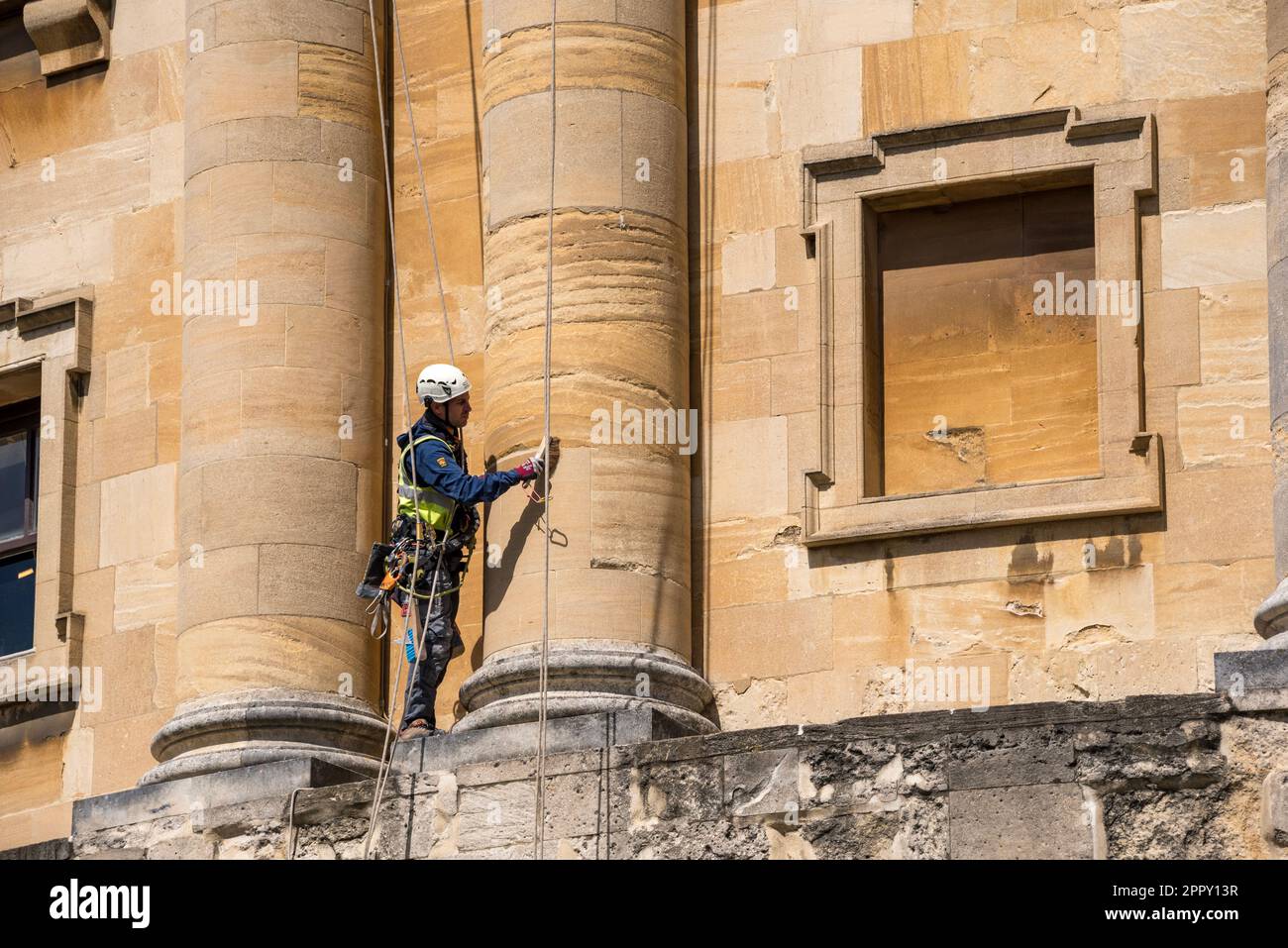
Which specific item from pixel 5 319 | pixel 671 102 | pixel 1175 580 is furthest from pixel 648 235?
pixel 5 319

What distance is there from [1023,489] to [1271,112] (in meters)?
2.62

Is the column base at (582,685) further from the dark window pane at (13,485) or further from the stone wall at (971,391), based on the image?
the dark window pane at (13,485)

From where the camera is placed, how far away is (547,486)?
64.9 ft

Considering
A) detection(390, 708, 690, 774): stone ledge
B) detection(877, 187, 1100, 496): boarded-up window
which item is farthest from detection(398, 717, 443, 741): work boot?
detection(877, 187, 1100, 496): boarded-up window

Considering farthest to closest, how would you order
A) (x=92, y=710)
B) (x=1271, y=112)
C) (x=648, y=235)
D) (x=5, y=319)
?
(x=5, y=319)
(x=92, y=710)
(x=648, y=235)
(x=1271, y=112)

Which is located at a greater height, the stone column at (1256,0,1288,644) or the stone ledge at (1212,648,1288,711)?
the stone column at (1256,0,1288,644)

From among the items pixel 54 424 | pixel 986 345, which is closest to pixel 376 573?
pixel 986 345

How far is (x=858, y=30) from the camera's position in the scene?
21234mm

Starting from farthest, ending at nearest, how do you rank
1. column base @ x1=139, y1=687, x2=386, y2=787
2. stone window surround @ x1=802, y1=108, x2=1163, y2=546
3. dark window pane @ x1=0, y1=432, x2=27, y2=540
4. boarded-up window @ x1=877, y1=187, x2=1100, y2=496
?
dark window pane @ x1=0, y1=432, x2=27, y2=540
boarded-up window @ x1=877, y1=187, x2=1100, y2=496
column base @ x1=139, y1=687, x2=386, y2=787
stone window surround @ x1=802, y1=108, x2=1163, y2=546

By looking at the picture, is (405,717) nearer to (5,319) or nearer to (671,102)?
(671,102)

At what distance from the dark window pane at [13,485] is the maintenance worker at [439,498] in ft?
15.5

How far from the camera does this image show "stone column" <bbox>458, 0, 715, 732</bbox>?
1958cm

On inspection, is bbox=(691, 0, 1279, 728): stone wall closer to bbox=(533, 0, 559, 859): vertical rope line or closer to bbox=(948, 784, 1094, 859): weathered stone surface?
bbox=(533, 0, 559, 859): vertical rope line

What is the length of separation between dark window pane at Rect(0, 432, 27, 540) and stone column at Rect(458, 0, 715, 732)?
4.60m
